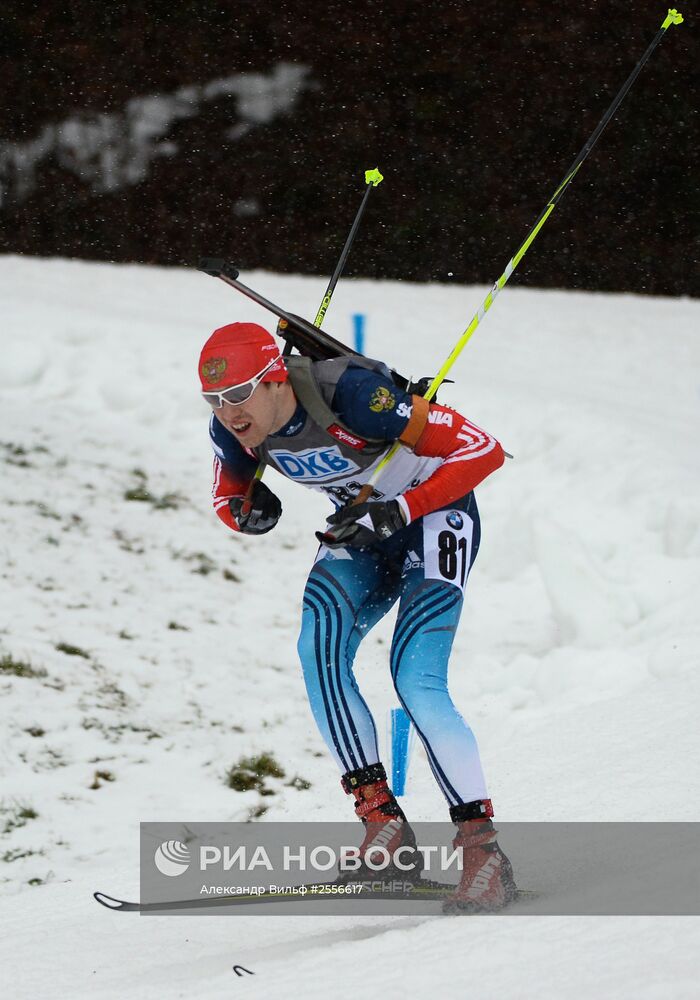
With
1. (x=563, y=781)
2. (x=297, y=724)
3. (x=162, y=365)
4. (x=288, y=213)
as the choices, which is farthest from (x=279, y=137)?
(x=563, y=781)

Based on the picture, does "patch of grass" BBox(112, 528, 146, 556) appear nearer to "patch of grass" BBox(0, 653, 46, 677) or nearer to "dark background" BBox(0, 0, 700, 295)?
"patch of grass" BBox(0, 653, 46, 677)

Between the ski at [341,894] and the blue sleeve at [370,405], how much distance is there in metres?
1.34

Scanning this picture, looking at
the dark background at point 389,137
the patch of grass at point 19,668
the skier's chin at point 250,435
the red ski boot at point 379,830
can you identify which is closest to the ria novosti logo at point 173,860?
the red ski boot at point 379,830

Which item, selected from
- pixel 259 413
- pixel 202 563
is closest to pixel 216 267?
pixel 259 413

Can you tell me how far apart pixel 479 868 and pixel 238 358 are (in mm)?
1633

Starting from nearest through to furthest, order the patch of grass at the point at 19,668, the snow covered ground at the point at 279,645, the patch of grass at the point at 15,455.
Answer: the snow covered ground at the point at 279,645, the patch of grass at the point at 19,668, the patch of grass at the point at 15,455

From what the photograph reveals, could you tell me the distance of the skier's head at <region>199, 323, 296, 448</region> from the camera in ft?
11.1

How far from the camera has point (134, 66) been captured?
15523 mm

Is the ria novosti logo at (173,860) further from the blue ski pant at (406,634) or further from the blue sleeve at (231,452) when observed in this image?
the blue sleeve at (231,452)

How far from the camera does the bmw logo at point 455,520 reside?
3.72 metres

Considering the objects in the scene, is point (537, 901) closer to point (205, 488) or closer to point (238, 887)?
point (238, 887)

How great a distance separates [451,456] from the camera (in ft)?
11.8

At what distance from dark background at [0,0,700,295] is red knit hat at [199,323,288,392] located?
39.5ft

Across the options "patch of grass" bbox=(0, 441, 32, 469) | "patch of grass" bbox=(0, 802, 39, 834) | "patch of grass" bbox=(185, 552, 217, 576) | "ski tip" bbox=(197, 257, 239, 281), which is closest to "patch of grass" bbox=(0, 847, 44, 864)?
"patch of grass" bbox=(0, 802, 39, 834)
